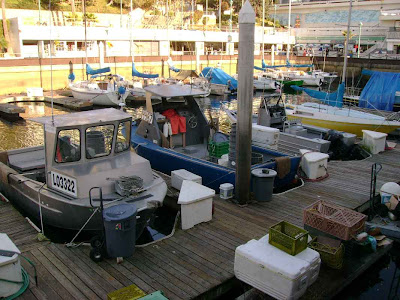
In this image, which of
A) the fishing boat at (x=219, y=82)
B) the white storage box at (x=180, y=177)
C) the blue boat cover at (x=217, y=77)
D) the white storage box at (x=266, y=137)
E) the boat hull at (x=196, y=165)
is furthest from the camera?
the blue boat cover at (x=217, y=77)

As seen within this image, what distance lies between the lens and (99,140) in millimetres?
8039

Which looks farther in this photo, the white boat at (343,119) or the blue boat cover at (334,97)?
the blue boat cover at (334,97)

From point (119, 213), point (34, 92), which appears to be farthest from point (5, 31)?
point (119, 213)

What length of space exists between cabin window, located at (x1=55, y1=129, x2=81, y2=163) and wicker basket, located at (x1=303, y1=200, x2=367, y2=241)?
4.64 metres

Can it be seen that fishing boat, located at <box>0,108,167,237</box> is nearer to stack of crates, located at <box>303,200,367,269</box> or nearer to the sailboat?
stack of crates, located at <box>303,200,367,269</box>

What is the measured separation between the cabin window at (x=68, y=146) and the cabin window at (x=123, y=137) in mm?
857

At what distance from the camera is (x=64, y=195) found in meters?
7.62

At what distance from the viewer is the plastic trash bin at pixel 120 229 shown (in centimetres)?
604

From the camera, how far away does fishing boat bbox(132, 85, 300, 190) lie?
9.87 metres

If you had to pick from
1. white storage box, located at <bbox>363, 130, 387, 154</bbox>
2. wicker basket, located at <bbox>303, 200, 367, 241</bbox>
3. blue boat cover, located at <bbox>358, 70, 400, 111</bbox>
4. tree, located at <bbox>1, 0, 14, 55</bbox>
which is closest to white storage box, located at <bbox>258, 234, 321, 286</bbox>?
wicker basket, located at <bbox>303, 200, 367, 241</bbox>

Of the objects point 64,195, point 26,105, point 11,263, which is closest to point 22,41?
point 26,105

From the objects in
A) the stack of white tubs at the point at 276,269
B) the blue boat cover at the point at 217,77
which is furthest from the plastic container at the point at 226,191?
the blue boat cover at the point at 217,77

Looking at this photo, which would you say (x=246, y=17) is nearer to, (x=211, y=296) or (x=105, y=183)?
(x=105, y=183)

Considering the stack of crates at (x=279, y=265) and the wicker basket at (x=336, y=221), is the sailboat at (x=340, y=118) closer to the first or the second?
the wicker basket at (x=336, y=221)
